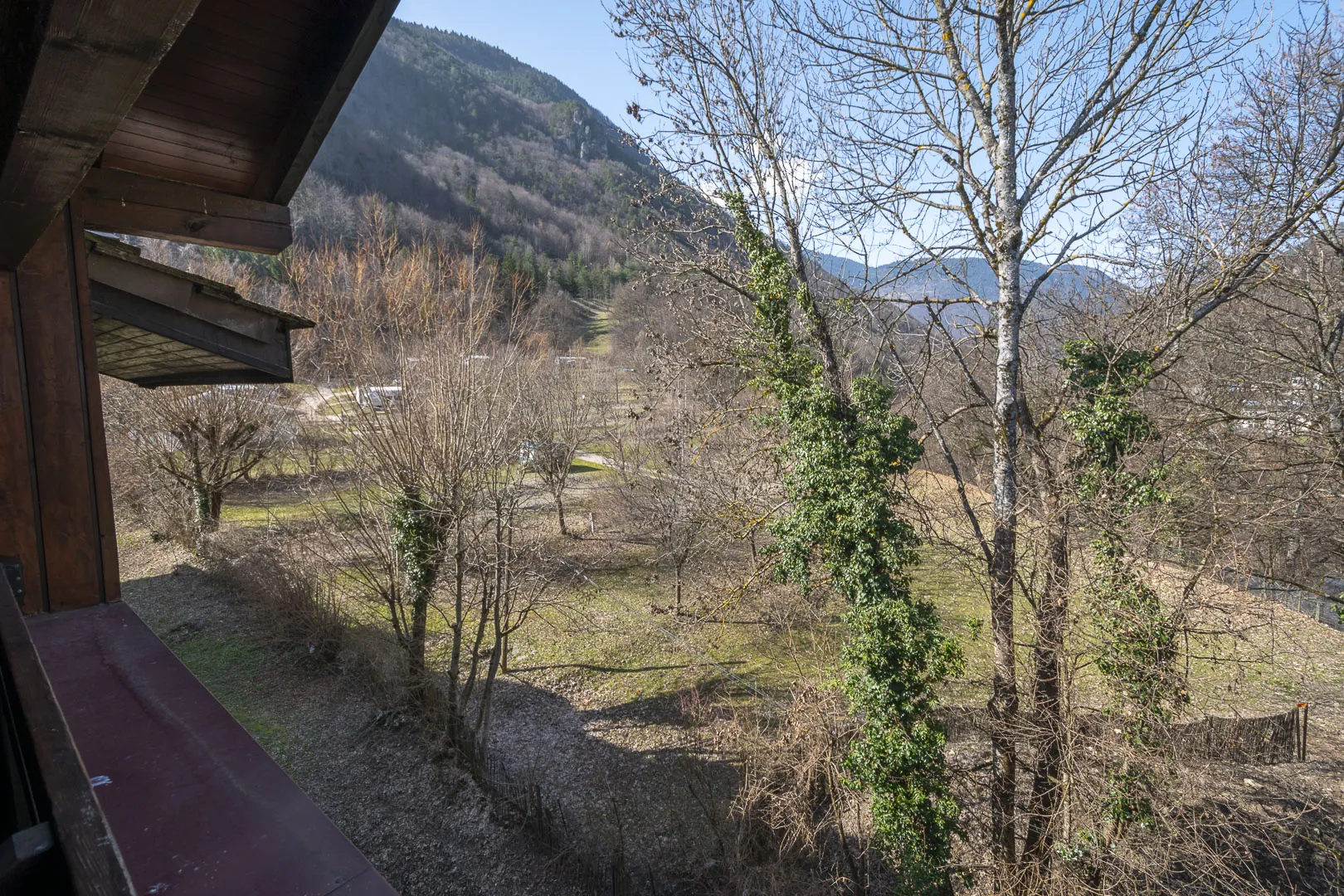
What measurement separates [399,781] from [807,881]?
5587mm

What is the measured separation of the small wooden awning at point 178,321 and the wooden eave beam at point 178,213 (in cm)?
87

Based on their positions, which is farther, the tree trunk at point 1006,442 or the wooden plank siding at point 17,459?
the tree trunk at point 1006,442

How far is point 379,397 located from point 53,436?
318 inches

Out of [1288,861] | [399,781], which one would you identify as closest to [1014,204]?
[1288,861]

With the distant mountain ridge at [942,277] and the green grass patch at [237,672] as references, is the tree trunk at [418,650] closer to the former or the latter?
the green grass patch at [237,672]

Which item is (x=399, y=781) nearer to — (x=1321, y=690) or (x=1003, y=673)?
(x=1003, y=673)

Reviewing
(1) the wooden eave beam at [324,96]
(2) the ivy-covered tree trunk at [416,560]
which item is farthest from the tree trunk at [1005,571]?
(2) the ivy-covered tree trunk at [416,560]

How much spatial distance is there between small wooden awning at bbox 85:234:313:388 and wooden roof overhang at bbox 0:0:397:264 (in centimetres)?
102

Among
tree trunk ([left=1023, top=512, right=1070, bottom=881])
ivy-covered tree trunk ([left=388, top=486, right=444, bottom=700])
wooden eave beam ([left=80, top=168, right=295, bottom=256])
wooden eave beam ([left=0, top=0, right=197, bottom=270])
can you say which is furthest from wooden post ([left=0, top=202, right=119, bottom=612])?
tree trunk ([left=1023, top=512, right=1070, bottom=881])

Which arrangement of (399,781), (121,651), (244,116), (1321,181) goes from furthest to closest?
(399,781) → (1321,181) → (244,116) → (121,651)

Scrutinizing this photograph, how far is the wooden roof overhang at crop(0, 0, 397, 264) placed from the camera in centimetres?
103

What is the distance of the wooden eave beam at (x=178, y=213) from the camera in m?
2.82

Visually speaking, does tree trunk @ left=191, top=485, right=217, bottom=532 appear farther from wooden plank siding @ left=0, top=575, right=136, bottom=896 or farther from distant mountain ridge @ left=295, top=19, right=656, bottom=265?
distant mountain ridge @ left=295, top=19, right=656, bottom=265

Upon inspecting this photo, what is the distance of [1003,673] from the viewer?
7664mm
